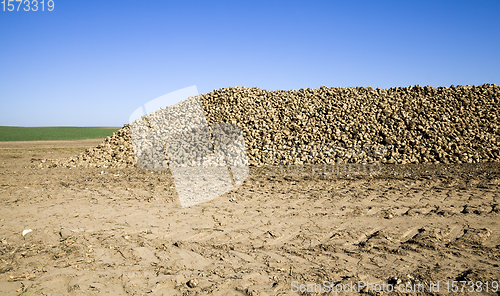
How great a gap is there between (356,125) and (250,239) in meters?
9.51

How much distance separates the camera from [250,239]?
4242 mm

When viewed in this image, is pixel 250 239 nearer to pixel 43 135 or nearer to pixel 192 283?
pixel 192 283

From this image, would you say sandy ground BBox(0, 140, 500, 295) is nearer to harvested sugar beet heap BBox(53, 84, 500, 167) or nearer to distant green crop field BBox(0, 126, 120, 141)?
harvested sugar beet heap BBox(53, 84, 500, 167)

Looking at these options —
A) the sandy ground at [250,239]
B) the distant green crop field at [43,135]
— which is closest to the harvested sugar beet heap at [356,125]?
the sandy ground at [250,239]

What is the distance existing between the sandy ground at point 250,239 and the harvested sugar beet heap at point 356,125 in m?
4.14

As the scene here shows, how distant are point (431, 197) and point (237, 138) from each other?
775 cm

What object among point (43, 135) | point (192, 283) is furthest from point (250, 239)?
point (43, 135)

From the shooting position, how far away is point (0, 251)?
12.5 feet

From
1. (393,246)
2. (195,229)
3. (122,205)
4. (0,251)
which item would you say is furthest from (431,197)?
(0,251)

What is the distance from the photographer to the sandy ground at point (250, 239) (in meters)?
3.10

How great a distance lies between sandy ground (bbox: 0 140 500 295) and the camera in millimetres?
3104

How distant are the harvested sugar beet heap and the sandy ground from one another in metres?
4.14

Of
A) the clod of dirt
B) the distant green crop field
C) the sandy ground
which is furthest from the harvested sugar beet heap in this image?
the distant green crop field

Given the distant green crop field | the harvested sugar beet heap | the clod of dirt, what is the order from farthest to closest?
1. the distant green crop field
2. the harvested sugar beet heap
3. the clod of dirt
